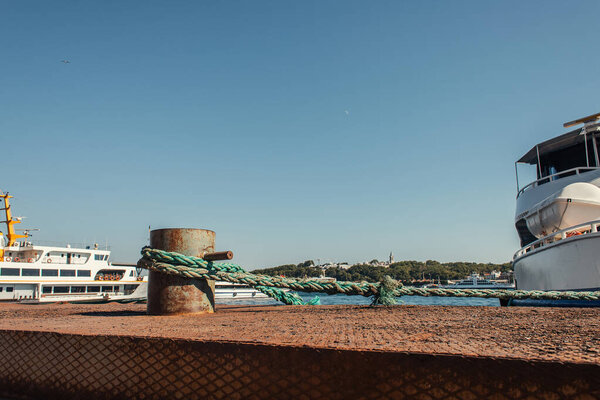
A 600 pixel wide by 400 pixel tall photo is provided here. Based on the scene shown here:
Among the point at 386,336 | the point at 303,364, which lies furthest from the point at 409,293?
the point at 303,364

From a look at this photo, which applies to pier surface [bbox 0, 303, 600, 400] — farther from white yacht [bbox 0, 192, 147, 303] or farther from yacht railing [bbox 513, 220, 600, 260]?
white yacht [bbox 0, 192, 147, 303]

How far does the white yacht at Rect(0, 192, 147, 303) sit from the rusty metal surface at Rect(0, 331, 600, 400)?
29183mm

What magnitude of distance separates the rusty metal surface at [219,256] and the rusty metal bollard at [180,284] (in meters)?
0.11

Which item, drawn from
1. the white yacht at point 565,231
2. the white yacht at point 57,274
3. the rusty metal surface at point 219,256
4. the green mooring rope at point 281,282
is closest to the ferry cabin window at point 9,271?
the white yacht at point 57,274

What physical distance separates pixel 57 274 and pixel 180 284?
35.1 metres

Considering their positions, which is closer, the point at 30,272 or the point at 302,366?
the point at 302,366

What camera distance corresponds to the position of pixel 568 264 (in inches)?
405

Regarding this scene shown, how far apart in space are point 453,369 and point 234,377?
79 cm

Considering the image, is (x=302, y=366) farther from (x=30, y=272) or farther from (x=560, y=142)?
(x=30, y=272)

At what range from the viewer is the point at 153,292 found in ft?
12.9

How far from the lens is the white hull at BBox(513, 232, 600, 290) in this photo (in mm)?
9531

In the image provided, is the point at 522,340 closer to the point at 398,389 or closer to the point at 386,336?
the point at 386,336

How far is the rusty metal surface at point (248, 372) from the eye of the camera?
1.16 m

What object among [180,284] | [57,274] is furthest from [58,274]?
[180,284]
